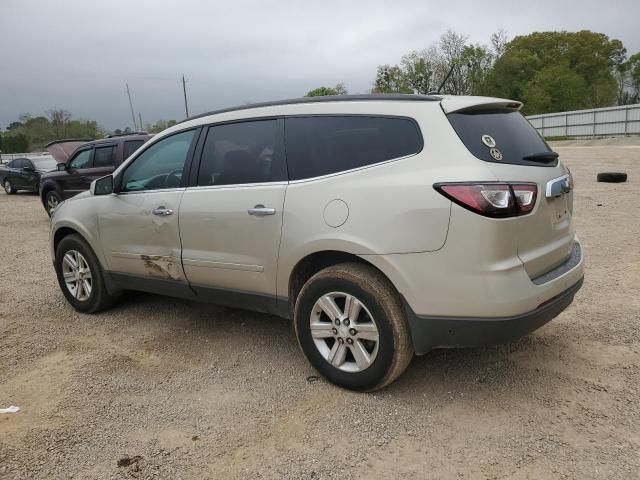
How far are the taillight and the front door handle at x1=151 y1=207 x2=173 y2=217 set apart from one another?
2.11 metres

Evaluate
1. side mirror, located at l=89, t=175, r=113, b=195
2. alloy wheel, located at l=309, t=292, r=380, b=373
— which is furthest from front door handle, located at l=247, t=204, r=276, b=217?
side mirror, located at l=89, t=175, r=113, b=195

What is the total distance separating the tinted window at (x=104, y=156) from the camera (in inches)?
421

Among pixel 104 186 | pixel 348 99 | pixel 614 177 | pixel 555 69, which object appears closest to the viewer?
pixel 348 99

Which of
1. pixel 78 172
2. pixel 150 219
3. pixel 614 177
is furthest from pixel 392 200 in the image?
pixel 614 177

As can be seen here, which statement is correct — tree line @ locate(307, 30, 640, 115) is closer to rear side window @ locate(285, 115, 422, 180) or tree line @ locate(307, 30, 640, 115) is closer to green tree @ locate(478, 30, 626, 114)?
green tree @ locate(478, 30, 626, 114)

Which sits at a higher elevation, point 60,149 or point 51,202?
point 60,149

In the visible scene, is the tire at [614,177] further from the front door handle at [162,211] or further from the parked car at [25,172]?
the parked car at [25,172]

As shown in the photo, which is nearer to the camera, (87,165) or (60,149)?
(87,165)

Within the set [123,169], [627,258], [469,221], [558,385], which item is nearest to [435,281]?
[469,221]

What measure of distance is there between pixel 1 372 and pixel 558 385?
12.4ft

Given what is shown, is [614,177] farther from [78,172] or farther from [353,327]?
[78,172]

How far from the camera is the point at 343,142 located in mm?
3279

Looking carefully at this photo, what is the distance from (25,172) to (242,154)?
1796 centimetres

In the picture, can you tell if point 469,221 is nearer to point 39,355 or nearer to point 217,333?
point 217,333
